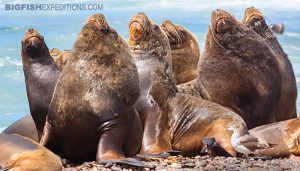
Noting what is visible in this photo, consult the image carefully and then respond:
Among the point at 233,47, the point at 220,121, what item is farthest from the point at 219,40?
the point at 220,121

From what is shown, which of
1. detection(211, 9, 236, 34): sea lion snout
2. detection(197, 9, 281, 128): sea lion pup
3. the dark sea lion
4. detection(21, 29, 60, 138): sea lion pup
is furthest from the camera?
detection(211, 9, 236, 34): sea lion snout

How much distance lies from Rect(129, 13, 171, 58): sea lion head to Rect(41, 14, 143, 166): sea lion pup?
1478mm

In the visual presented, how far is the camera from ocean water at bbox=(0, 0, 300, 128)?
2242cm

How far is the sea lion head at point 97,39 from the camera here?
6.75 m

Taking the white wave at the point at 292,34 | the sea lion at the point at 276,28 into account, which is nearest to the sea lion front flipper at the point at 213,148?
the sea lion at the point at 276,28

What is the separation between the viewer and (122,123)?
21.2 ft

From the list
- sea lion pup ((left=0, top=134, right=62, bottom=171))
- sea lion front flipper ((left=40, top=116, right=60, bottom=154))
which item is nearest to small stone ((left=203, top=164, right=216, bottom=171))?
sea lion pup ((left=0, top=134, right=62, bottom=171))

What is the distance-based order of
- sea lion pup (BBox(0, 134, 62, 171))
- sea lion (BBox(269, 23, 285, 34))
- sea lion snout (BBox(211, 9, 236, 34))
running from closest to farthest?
sea lion pup (BBox(0, 134, 62, 171)) < sea lion snout (BBox(211, 9, 236, 34)) < sea lion (BBox(269, 23, 285, 34))

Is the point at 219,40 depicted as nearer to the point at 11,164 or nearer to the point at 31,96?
the point at 31,96

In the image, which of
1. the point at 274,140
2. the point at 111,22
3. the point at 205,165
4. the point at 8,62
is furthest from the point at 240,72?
the point at 111,22

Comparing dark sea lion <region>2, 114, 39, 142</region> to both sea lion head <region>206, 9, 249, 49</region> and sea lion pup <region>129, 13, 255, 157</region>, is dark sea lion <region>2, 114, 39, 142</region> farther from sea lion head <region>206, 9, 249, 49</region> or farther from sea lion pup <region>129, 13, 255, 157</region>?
sea lion head <region>206, 9, 249, 49</region>

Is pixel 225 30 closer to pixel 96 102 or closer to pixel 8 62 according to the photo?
Answer: pixel 96 102

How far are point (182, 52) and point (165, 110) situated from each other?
7.01 feet

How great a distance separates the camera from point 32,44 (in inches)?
316
